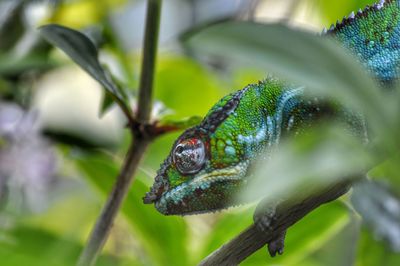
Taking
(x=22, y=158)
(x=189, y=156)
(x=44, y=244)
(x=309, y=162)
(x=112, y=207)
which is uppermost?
(x=309, y=162)

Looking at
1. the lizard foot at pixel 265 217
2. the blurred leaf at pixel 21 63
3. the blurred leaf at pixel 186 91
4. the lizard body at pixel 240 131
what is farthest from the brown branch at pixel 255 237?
the blurred leaf at pixel 21 63

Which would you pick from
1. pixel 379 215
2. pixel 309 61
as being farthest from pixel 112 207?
pixel 309 61

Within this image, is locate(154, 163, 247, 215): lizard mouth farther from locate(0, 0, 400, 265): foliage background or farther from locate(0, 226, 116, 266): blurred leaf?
locate(0, 226, 116, 266): blurred leaf

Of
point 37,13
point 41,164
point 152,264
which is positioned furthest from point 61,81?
point 152,264

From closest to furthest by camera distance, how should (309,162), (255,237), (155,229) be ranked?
(309,162) → (255,237) → (155,229)

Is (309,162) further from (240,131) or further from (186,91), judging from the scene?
(186,91)

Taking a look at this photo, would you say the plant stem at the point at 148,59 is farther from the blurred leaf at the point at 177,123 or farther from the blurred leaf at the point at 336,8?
the blurred leaf at the point at 336,8
